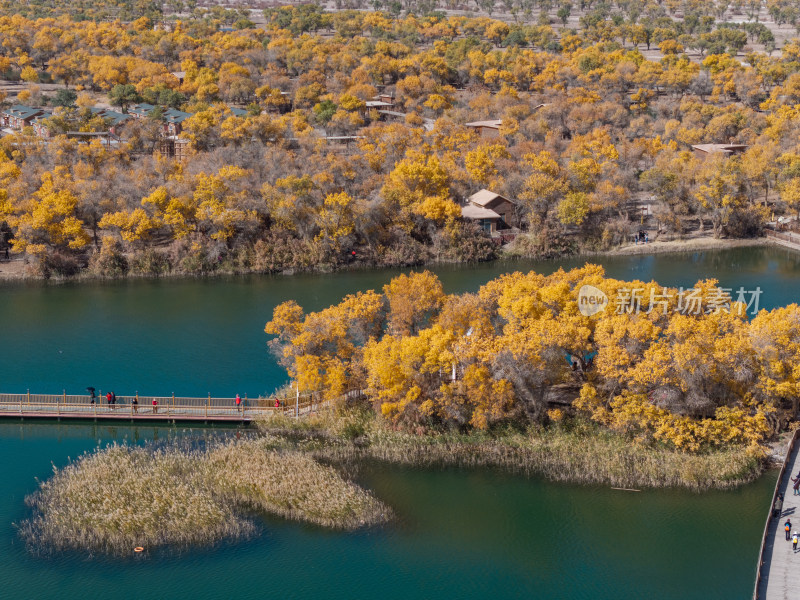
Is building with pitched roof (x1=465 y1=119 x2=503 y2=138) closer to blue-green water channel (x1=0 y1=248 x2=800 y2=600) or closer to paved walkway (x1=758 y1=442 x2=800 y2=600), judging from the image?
blue-green water channel (x1=0 y1=248 x2=800 y2=600)

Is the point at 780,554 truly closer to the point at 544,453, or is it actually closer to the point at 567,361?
the point at 544,453

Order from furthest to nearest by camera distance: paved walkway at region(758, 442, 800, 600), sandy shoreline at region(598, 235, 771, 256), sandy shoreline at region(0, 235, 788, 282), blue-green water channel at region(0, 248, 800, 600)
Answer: sandy shoreline at region(598, 235, 771, 256), sandy shoreline at region(0, 235, 788, 282), blue-green water channel at region(0, 248, 800, 600), paved walkway at region(758, 442, 800, 600)

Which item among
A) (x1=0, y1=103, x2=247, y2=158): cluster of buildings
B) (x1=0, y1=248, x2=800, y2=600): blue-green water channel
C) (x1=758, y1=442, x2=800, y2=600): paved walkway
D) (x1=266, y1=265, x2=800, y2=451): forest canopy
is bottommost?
(x1=0, y1=248, x2=800, y2=600): blue-green water channel

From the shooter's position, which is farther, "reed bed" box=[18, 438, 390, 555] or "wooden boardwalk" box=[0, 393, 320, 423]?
"wooden boardwalk" box=[0, 393, 320, 423]

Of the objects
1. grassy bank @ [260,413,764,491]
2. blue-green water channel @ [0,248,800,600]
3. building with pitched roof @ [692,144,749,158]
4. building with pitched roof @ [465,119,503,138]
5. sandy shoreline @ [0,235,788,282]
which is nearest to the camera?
blue-green water channel @ [0,248,800,600]

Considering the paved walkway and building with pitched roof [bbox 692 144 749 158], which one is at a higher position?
building with pitched roof [bbox 692 144 749 158]

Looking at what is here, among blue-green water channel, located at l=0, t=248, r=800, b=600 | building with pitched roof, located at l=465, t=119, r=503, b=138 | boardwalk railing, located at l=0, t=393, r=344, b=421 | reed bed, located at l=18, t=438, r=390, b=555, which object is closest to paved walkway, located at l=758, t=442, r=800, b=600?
blue-green water channel, located at l=0, t=248, r=800, b=600

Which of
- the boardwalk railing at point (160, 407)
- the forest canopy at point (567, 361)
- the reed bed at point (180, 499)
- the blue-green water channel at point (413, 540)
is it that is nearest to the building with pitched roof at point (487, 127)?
the blue-green water channel at point (413, 540)

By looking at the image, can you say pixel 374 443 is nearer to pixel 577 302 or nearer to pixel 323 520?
pixel 323 520
